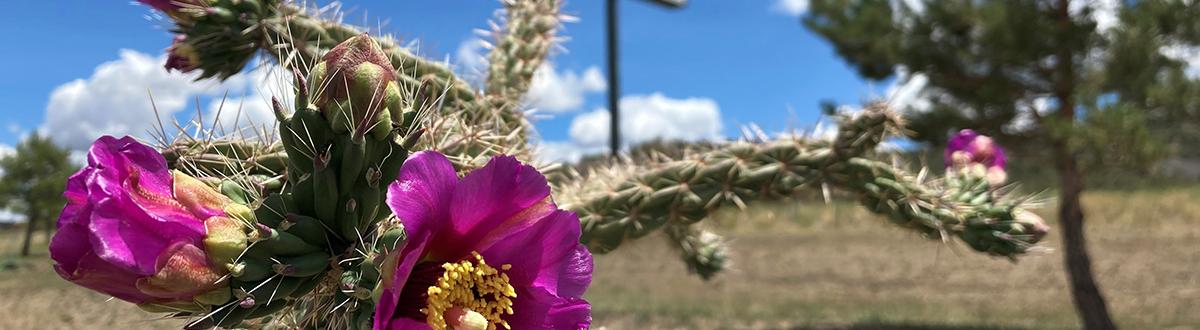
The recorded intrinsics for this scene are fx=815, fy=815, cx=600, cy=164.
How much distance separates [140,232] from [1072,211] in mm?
7239

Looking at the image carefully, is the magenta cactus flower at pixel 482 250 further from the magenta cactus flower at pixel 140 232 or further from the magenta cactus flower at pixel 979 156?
the magenta cactus flower at pixel 979 156

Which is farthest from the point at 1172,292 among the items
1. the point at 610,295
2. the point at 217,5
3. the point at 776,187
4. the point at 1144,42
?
the point at 217,5

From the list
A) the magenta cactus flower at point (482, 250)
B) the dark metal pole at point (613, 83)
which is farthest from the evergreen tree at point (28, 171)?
the magenta cactus flower at point (482, 250)

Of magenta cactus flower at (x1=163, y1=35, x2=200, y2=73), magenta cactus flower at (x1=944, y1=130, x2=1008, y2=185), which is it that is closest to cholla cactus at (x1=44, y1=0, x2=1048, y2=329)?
magenta cactus flower at (x1=163, y1=35, x2=200, y2=73)

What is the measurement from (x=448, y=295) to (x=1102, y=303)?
6.51 m

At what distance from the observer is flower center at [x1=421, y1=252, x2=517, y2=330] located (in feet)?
3.05

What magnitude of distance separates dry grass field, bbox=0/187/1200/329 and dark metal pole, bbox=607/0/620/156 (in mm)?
1234

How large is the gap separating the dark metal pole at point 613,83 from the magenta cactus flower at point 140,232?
6053 mm

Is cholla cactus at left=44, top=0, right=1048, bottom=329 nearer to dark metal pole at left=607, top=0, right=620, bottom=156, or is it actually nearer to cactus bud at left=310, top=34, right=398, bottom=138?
cactus bud at left=310, top=34, right=398, bottom=138

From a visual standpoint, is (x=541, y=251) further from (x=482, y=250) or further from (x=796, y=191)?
(x=796, y=191)

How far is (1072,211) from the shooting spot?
21.8ft

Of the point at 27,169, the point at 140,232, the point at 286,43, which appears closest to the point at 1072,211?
the point at 286,43

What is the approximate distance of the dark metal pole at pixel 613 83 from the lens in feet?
24.0

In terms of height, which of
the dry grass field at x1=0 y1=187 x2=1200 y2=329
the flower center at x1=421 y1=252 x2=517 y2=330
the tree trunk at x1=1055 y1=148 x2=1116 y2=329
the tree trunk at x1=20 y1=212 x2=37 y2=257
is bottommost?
the tree trunk at x1=20 y1=212 x2=37 y2=257
